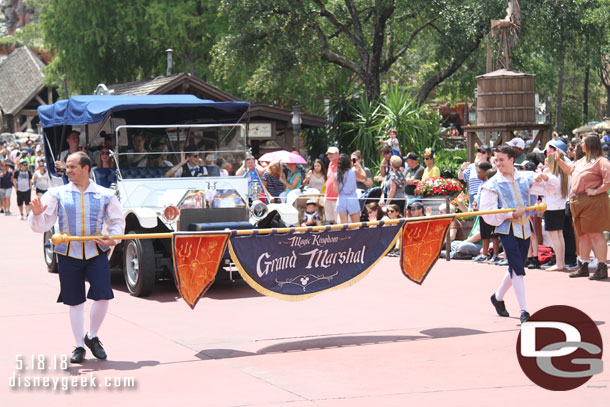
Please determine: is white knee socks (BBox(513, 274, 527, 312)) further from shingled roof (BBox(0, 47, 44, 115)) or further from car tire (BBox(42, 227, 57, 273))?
shingled roof (BBox(0, 47, 44, 115))

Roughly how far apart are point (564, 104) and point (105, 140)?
4926 centimetres

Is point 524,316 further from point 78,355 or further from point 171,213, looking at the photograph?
point 171,213

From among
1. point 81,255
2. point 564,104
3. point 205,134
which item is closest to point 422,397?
point 81,255

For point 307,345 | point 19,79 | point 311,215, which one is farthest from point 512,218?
point 19,79

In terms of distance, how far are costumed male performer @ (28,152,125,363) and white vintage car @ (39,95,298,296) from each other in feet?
11.0

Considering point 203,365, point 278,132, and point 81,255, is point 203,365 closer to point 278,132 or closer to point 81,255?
point 81,255

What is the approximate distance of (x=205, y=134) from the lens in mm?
13547

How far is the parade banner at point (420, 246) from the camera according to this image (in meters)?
9.24

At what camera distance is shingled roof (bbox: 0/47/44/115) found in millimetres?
78562

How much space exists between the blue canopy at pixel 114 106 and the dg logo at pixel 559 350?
6235mm

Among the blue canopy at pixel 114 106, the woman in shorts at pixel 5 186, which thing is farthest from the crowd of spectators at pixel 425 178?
the woman in shorts at pixel 5 186

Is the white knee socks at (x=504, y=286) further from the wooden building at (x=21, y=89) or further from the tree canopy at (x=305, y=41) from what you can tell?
the wooden building at (x=21, y=89)

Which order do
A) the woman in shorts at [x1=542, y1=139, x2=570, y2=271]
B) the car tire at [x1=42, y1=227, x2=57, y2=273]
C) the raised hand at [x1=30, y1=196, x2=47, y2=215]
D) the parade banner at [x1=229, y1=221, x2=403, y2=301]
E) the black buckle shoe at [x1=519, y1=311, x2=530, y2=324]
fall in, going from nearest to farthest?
the raised hand at [x1=30, y1=196, x2=47, y2=215], the parade banner at [x1=229, y1=221, x2=403, y2=301], the black buckle shoe at [x1=519, y1=311, x2=530, y2=324], the woman in shorts at [x1=542, y1=139, x2=570, y2=271], the car tire at [x1=42, y1=227, x2=57, y2=273]

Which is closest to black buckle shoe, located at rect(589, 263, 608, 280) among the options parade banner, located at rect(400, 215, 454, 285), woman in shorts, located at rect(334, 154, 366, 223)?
parade banner, located at rect(400, 215, 454, 285)
